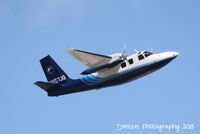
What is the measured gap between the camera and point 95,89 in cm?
4497

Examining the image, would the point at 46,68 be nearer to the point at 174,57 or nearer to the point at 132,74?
the point at 132,74

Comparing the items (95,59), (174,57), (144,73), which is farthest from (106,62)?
(174,57)

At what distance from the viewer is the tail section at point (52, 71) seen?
157ft

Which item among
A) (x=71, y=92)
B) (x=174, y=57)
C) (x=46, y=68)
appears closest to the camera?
(x=174, y=57)

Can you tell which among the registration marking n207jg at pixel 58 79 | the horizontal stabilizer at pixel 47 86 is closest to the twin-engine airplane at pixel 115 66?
the horizontal stabilizer at pixel 47 86

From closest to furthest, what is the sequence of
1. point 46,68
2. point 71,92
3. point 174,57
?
point 174,57 → point 71,92 → point 46,68

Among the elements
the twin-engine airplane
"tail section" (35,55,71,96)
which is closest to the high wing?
the twin-engine airplane

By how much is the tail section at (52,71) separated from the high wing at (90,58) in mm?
5209

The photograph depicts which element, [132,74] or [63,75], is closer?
[132,74]

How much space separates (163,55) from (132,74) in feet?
12.2

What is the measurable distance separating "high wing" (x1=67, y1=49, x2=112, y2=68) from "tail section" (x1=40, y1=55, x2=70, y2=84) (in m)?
5.21

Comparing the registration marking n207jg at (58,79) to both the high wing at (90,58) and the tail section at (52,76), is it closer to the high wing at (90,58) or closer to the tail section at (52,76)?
the tail section at (52,76)

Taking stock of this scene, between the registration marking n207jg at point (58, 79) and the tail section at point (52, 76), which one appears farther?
the registration marking n207jg at point (58, 79)

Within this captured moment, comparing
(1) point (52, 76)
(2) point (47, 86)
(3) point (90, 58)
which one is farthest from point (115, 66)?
(1) point (52, 76)
